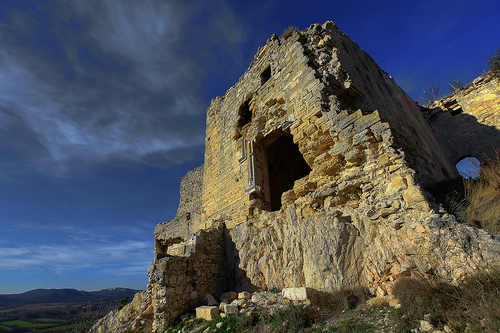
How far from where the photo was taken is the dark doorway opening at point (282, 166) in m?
9.57

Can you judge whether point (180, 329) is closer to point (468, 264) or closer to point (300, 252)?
point (300, 252)

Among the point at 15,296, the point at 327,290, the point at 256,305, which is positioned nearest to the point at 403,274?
the point at 327,290

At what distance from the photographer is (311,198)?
5465 mm

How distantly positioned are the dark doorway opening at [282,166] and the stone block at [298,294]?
4.68 meters

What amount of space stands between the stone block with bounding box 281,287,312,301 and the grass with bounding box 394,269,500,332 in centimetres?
152

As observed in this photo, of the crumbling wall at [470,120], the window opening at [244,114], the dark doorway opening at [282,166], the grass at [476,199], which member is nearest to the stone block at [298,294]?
the grass at [476,199]

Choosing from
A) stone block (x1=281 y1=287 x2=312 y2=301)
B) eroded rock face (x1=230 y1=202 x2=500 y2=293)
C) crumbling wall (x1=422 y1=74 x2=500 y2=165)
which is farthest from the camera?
crumbling wall (x1=422 y1=74 x2=500 y2=165)

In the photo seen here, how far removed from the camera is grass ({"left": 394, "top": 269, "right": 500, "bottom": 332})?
2273 millimetres

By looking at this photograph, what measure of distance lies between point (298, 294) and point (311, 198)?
1.95 m

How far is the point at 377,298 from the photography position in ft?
11.8

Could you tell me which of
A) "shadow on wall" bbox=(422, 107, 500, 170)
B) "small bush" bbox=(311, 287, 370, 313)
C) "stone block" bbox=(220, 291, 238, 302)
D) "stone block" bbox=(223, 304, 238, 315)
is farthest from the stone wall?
"shadow on wall" bbox=(422, 107, 500, 170)

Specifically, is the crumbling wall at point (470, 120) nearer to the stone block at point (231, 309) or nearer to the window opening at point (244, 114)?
the window opening at point (244, 114)

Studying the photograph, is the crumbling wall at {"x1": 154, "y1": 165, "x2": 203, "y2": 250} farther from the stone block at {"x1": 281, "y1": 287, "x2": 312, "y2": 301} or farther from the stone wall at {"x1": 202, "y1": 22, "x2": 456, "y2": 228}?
the stone block at {"x1": 281, "y1": 287, "x2": 312, "y2": 301}

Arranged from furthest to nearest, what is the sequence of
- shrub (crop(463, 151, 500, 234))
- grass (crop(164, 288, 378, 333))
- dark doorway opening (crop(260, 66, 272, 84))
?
dark doorway opening (crop(260, 66, 272, 84)) < grass (crop(164, 288, 378, 333)) < shrub (crop(463, 151, 500, 234))
